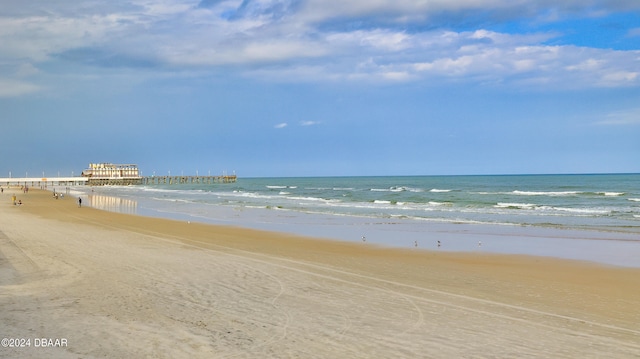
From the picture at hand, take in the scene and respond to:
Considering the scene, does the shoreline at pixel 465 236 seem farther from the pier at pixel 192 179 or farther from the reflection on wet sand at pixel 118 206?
the pier at pixel 192 179

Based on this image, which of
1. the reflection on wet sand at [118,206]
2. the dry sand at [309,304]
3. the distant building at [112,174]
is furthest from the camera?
the distant building at [112,174]

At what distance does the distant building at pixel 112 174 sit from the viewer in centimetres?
13265

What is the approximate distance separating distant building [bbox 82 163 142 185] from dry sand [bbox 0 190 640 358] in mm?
123854

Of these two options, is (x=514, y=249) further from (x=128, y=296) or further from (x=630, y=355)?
(x=128, y=296)

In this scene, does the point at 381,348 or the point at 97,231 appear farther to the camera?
the point at 97,231

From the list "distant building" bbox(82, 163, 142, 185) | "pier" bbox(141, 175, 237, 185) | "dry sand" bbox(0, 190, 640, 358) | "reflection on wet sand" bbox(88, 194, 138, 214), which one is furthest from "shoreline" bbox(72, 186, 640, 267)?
"pier" bbox(141, 175, 237, 185)

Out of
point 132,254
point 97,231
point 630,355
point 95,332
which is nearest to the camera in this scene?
point 630,355

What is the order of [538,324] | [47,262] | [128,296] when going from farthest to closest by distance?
[47,262] < [128,296] < [538,324]

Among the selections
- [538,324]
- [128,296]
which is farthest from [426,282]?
[128,296]

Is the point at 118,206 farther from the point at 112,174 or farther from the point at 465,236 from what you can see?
the point at 112,174

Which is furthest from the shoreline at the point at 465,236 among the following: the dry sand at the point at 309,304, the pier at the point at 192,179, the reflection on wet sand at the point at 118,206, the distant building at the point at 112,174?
the pier at the point at 192,179

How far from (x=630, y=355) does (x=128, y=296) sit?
294 inches

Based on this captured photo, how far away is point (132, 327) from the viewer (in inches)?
295

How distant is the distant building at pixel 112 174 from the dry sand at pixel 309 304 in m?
124
